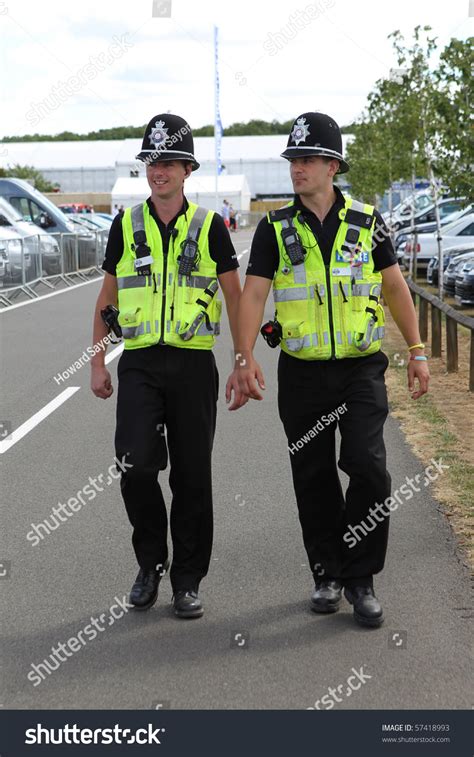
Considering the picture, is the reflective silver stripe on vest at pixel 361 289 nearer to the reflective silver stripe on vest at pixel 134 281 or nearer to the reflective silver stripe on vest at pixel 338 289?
the reflective silver stripe on vest at pixel 338 289

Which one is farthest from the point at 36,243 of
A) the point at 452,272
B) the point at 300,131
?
the point at 300,131

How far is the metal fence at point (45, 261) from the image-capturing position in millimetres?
22844

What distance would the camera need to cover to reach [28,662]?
472cm

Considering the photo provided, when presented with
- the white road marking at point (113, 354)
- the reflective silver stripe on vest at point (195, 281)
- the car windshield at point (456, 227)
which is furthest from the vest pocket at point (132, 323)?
the car windshield at point (456, 227)

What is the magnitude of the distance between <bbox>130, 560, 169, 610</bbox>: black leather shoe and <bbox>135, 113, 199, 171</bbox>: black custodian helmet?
6.00 feet

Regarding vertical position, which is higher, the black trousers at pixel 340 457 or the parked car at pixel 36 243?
the parked car at pixel 36 243

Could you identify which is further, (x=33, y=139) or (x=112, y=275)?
(x=33, y=139)

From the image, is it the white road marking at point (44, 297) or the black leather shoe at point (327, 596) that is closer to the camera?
the black leather shoe at point (327, 596)

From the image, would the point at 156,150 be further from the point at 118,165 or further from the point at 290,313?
the point at 118,165

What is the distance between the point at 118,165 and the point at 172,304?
88505 millimetres

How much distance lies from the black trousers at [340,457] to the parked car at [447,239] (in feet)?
70.9

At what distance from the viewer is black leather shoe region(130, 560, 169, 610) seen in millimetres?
5336
